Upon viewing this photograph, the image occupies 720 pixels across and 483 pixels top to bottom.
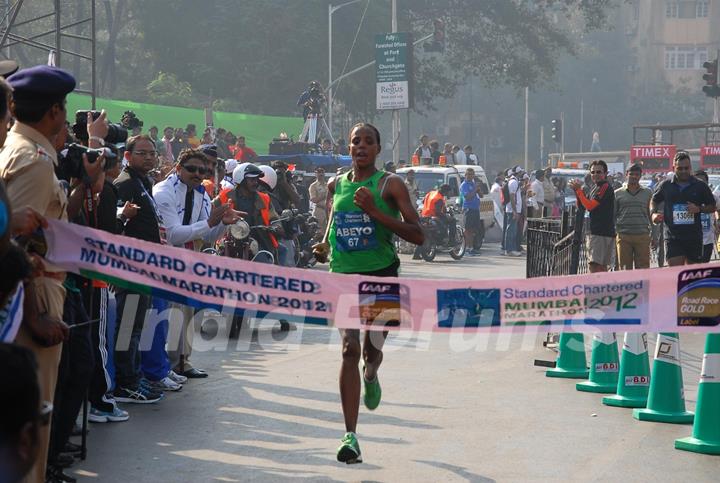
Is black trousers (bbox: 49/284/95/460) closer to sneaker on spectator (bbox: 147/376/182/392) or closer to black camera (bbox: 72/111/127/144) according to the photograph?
black camera (bbox: 72/111/127/144)

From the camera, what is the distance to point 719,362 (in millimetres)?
8211

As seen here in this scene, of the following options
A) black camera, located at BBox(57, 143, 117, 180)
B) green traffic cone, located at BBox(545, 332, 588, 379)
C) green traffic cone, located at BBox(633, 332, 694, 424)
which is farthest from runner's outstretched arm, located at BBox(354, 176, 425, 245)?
Answer: green traffic cone, located at BBox(545, 332, 588, 379)

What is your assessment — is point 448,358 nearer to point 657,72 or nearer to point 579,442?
point 579,442

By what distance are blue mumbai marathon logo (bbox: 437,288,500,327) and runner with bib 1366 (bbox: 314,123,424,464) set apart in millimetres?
346

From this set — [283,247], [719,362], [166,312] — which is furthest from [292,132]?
[719,362]

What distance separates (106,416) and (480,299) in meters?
3.12

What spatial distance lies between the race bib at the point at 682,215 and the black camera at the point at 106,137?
843cm

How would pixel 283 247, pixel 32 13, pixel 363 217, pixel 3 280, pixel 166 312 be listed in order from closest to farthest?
pixel 3 280
pixel 363 217
pixel 166 312
pixel 283 247
pixel 32 13

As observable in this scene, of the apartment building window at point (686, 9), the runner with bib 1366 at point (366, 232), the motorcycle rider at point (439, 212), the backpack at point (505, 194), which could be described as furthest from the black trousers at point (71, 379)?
the apartment building window at point (686, 9)

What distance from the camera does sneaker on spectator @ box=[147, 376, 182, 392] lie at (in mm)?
10219

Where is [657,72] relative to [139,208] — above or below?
above

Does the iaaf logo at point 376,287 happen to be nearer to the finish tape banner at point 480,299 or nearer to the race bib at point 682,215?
the finish tape banner at point 480,299

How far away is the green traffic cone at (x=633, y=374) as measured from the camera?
9.84 m

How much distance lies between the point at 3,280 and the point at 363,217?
3.48 meters
